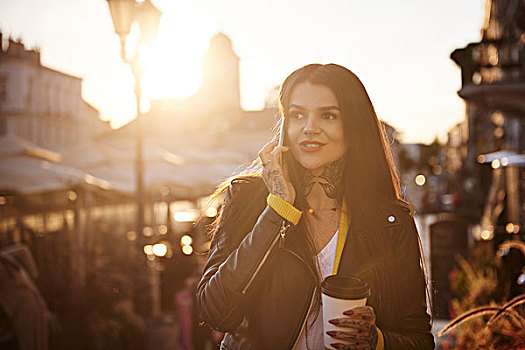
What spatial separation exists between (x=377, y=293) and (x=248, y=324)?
0.40 meters

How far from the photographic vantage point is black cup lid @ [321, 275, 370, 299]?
4.67ft

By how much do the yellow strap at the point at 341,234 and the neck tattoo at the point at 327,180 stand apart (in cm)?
6

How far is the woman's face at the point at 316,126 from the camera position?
1.75m

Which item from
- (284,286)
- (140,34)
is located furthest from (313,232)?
(140,34)

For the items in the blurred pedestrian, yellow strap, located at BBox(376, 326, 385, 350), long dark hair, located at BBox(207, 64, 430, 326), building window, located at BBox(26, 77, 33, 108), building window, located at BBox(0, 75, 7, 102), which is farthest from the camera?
building window, located at BBox(26, 77, 33, 108)

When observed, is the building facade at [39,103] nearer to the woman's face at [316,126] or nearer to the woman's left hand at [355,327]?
the woman's face at [316,126]

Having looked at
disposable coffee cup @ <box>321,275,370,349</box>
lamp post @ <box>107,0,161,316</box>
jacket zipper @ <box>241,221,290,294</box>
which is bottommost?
disposable coffee cup @ <box>321,275,370,349</box>

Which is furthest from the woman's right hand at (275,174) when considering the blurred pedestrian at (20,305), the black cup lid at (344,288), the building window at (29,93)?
the building window at (29,93)

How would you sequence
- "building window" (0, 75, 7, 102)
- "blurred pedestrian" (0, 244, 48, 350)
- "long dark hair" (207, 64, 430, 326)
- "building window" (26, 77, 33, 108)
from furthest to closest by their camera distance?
"building window" (26, 77, 33, 108) → "building window" (0, 75, 7, 102) → "blurred pedestrian" (0, 244, 48, 350) → "long dark hair" (207, 64, 430, 326)

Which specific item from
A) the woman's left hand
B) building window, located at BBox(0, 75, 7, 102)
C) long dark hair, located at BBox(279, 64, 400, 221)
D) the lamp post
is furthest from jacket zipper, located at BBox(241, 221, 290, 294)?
building window, located at BBox(0, 75, 7, 102)

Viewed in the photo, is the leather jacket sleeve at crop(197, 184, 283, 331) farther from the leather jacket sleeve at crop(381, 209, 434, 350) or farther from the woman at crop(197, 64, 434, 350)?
the leather jacket sleeve at crop(381, 209, 434, 350)

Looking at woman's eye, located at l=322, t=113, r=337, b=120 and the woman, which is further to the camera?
woman's eye, located at l=322, t=113, r=337, b=120

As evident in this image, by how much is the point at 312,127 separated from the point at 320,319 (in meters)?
0.59

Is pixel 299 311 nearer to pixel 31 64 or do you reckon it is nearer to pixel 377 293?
pixel 377 293
